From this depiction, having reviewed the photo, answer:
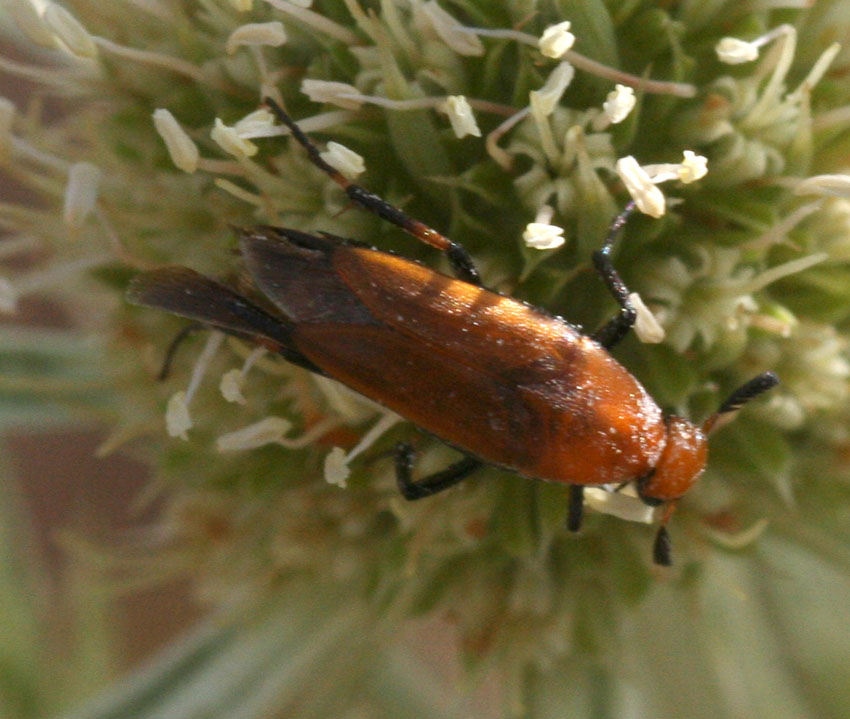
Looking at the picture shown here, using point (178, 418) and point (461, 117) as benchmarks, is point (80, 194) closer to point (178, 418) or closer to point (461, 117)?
point (178, 418)

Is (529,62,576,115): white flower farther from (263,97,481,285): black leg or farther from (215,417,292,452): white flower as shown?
(215,417,292,452): white flower

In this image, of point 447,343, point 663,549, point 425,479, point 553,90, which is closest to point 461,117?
point 553,90

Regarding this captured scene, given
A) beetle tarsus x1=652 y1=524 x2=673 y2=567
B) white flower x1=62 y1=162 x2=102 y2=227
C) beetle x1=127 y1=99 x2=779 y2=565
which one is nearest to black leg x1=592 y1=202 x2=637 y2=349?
beetle x1=127 y1=99 x2=779 y2=565

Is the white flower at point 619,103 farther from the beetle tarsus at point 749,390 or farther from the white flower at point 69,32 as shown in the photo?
the white flower at point 69,32

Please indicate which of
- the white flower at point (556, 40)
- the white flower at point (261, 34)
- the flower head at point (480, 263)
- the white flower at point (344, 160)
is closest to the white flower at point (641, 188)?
the flower head at point (480, 263)

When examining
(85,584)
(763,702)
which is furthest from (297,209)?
(763,702)

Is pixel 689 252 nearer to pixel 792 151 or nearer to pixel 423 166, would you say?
pixel 792 151
